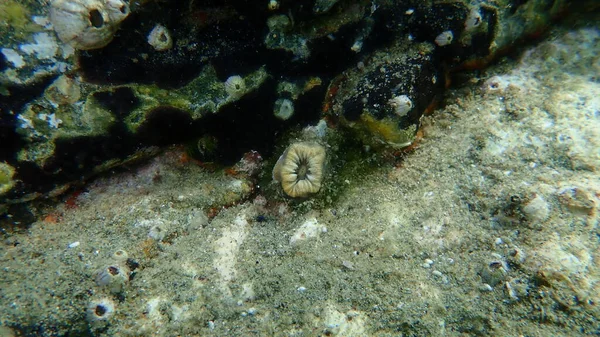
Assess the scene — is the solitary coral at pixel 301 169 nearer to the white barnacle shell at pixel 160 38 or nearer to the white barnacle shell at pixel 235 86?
the white barnacle shell at pixel 235 86

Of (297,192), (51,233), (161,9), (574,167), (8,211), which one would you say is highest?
(161,9)

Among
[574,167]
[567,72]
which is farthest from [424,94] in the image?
[567,72]

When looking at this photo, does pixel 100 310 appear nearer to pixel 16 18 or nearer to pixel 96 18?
pixel 96 18

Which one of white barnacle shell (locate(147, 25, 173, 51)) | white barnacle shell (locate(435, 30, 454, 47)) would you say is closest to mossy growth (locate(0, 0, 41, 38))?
white barnacle shell (locate(147, 25, 173, 51))

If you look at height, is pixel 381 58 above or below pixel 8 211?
above

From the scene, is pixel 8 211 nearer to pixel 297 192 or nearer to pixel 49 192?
pixel 49 192

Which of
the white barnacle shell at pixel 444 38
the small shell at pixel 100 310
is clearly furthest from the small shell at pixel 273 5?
the small shell at pixel 100 310
